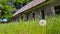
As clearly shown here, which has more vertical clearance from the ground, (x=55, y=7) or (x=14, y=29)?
(x=55, y=7)

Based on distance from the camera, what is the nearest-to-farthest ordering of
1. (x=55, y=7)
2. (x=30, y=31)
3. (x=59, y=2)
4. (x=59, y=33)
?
(x=59, y=33) → (x=30, y=31) → (x=59, y=2) → (x=55, y=7)

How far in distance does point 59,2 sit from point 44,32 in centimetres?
687

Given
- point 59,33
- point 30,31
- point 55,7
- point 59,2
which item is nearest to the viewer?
point 59,33

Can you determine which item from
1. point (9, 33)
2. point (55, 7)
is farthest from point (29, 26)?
point (55, 7)

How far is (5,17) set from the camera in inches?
1316

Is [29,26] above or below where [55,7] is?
below

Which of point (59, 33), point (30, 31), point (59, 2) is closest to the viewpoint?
point (59, 33)

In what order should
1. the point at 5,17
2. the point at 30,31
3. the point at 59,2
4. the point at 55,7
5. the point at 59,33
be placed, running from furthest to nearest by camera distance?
the point at 5,17 → the point at 55,7 → the point at 59,2 → the point at 30,31 → the point at 59,33

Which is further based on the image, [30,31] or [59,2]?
[59,2]

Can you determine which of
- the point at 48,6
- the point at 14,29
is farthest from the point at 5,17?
the point at 14,29

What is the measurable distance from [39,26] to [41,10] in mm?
9411

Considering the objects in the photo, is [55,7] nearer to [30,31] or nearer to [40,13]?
[40,13]

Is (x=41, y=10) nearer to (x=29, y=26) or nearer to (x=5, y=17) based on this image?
(x=29, y=26)

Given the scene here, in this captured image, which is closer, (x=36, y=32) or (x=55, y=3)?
(x=36, y=32)
